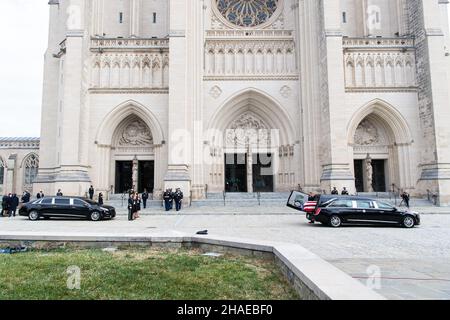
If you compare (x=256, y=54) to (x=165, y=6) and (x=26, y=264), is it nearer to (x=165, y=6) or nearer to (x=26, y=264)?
(x=165, y=6)

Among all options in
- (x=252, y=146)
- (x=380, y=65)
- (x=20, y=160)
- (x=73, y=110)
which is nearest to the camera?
(x=73, y=110)

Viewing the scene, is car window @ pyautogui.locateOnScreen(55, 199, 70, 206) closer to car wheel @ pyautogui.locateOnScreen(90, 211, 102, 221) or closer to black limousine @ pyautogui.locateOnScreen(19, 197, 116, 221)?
black limousine @ pyautogui.locateOnScreen(19, 197, 116, 221)

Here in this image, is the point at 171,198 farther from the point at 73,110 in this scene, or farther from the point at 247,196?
the point at 73,110

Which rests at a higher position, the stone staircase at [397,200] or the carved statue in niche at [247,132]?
the carved statue in niche at [247,132]

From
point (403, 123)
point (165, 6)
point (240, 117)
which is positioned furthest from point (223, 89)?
point (403, 123)

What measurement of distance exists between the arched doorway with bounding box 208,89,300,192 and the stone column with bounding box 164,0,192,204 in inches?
136

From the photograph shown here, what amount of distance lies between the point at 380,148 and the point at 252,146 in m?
10.2

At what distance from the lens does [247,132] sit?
92.6 ft

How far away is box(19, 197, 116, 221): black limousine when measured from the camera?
52.3ft

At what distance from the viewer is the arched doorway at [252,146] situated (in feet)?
88.1

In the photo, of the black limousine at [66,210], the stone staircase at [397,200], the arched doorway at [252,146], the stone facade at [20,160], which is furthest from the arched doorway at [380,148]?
the stone facade at [20,160]

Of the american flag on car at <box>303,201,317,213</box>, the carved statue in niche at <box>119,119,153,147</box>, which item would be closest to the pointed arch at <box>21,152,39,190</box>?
the carved statue in niche at <box>119,119,153,147</box>

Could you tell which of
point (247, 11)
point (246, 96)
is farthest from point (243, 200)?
point (247, 11)

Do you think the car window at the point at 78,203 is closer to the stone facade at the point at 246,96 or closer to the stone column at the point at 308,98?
the stone facade at the point at 246,96
